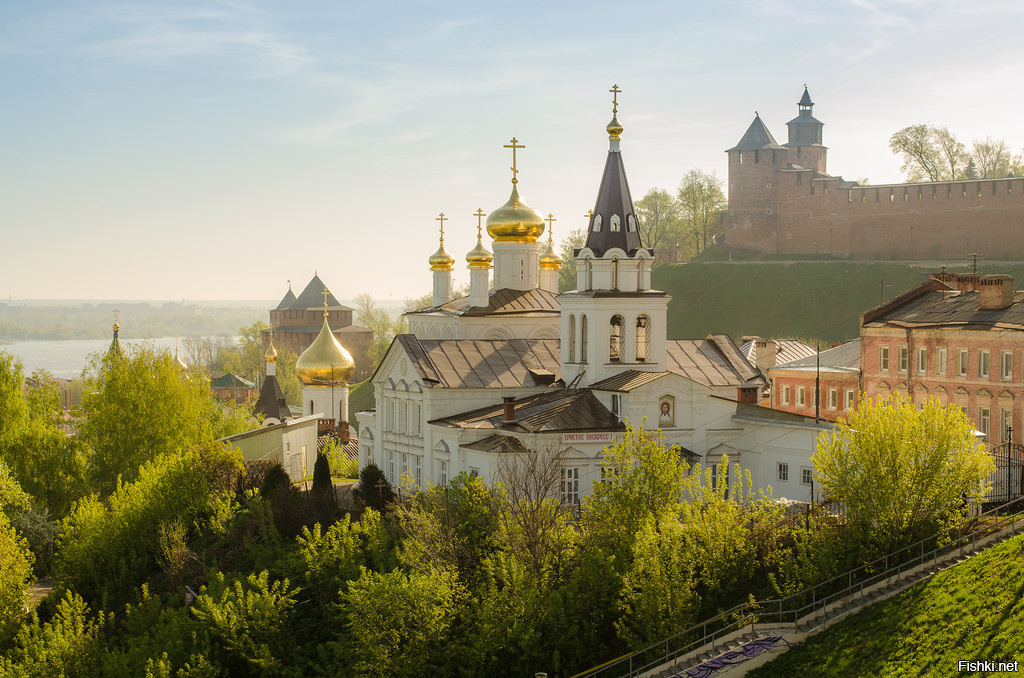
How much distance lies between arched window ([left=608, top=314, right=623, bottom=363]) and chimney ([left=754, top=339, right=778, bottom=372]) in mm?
16532

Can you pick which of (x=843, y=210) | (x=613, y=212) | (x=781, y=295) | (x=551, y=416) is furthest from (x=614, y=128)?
(x=843, y=210)

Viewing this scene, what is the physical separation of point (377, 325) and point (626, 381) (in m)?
72.7

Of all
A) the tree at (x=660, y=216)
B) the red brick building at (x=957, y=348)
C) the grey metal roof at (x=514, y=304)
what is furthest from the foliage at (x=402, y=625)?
the tree at (x=660, y=216)

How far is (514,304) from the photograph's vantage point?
136 ft

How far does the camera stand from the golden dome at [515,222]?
140ft

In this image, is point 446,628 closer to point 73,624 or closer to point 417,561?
point 417,561

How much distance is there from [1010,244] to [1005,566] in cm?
5429

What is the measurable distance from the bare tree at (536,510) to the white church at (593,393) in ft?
3.66

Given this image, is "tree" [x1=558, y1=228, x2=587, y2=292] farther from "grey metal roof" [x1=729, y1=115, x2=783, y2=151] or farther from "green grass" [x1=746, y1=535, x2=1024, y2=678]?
"green grass" [x1=746, y1=535, x2=1024, y2=678]

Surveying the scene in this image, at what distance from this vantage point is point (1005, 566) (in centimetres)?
2094

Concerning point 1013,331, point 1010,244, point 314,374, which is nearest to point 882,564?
point 1013,331

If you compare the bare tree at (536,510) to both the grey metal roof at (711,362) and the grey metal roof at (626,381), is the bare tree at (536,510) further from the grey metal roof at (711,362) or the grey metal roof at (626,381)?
the grey metal roof at (711,362)

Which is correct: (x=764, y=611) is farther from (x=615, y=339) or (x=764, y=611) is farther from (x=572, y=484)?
(x=615, y=339)

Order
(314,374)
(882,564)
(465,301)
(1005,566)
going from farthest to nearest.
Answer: (314,374) → (465,301) → (882,564) → (1005,566)
